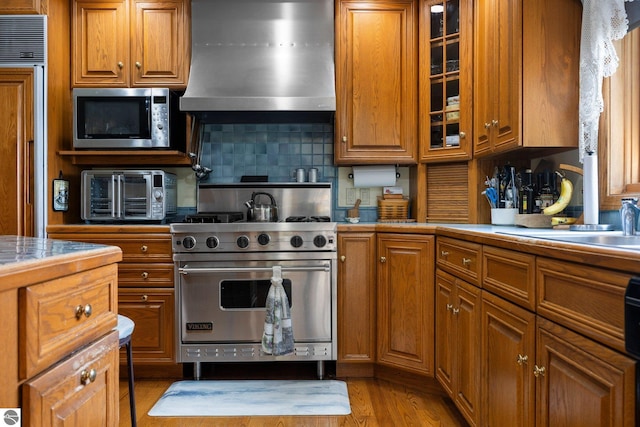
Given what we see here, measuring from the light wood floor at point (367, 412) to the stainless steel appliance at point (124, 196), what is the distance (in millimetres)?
988

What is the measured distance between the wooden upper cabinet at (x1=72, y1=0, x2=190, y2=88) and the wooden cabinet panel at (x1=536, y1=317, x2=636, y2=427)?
257cm

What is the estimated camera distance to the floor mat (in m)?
2.23

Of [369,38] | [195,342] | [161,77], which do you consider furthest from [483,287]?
[161,77]

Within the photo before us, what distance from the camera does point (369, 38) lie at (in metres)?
2.91

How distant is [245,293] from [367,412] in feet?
2.99

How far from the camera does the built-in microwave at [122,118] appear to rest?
2844 mm

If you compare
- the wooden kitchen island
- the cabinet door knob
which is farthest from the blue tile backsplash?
the wooden kitchen island

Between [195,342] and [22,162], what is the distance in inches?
55.7

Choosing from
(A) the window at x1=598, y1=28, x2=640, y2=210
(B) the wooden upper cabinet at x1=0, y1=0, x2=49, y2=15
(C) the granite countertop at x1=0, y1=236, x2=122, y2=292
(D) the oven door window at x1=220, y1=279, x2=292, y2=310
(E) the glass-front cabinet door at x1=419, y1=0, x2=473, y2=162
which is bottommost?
(D) the oven door window at x1=220, y1=279, x2=292, y2=310

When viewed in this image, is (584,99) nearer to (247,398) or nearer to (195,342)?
(247,398)

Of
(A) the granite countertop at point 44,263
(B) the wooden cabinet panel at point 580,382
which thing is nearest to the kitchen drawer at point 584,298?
(B) the wooden cabinet panel at point 580,382

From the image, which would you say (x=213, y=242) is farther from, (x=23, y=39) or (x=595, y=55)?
(x=595, y=55)

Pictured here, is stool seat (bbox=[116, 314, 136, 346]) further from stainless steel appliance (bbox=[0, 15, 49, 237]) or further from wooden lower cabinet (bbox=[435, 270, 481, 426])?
stainless steel appliance (bbox=[0, 15, 49, 237])

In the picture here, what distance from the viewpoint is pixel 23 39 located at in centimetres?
265
